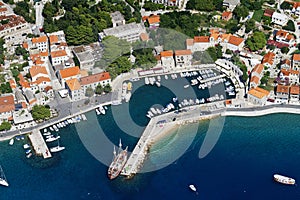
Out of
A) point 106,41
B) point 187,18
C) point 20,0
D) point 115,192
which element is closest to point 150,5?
point 187,18

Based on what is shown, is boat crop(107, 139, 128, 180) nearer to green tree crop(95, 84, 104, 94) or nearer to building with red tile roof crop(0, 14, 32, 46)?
green tree crop(95, 84, 104, 94)

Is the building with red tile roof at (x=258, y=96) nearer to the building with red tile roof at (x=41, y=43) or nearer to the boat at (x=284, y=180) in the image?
the boat at (x=284, y=180)

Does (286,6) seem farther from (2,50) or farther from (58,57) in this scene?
(2,50)

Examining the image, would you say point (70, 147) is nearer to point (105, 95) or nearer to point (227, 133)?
point (105, 95)

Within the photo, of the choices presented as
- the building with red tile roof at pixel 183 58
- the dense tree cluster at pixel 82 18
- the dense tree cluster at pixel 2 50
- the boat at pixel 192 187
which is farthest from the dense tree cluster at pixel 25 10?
the boat at pixel 192 187

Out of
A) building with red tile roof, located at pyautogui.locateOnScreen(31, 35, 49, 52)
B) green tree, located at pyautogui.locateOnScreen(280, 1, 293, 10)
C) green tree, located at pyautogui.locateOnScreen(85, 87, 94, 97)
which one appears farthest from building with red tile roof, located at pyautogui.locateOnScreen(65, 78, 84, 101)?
green tree, located at pyautogui.locateOnScreen(280, 1, 293, 10)

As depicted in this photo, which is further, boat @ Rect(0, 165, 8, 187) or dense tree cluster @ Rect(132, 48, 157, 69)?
dense tree cluster @ Rect(132, 48, 157, 69)
